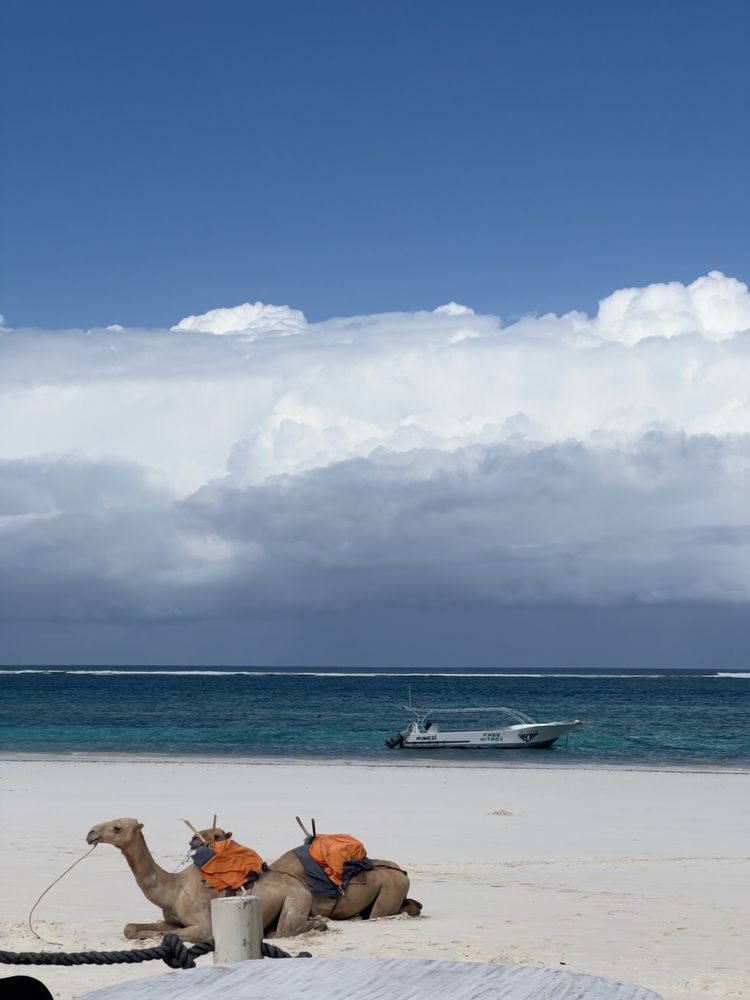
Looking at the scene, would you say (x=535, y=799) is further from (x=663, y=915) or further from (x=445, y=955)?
(x=445, y=955)

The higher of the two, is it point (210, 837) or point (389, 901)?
point (210, 837)

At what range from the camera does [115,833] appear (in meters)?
9.18

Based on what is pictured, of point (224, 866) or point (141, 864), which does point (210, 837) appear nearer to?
point (224, 866)

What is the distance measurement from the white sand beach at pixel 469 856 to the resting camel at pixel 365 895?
153 millimetres

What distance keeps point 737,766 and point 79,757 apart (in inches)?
757

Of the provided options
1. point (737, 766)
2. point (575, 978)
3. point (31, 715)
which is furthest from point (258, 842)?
point (31, 715)

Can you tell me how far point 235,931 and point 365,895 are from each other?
5639 millimetres

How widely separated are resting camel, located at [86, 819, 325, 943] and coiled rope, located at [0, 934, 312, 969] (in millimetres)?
2208

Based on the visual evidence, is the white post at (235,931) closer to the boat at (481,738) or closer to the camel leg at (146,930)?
the camel leg at (146,930)

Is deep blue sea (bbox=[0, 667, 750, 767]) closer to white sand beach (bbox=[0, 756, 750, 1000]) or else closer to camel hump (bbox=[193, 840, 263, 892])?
white sand beach (bbox=[0, 756, 750, 1000])

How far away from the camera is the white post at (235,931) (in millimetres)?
4605

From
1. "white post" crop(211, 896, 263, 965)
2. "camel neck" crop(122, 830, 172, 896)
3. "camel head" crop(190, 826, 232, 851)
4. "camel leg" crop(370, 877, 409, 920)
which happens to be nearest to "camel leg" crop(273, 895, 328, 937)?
"camel head" crop(190, 826, 232, 851)

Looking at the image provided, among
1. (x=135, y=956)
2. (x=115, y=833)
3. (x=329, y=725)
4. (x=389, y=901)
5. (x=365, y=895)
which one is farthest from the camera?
(x=329, y=725)

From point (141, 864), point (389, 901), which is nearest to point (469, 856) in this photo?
point (389, 901)
